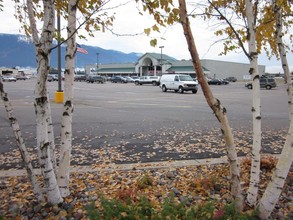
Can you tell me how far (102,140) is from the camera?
Result: 25.5ft

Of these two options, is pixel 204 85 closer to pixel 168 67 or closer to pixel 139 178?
pixel 139 178

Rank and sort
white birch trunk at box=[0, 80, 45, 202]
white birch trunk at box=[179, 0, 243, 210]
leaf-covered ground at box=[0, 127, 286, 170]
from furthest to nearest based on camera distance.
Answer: leaf-covered ground at box=[0, 127, 286, 170] → white birch trunk at box=[0, 80, 45, 202] → white birch trunk at box=[179, 0, 243, 210]

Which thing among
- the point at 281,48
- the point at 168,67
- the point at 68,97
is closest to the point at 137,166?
the point at 68,97

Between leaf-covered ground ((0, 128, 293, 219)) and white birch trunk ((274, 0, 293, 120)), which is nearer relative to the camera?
leaf-covered ground ((0, 128, 293, 219))

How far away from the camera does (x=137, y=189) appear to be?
4.14m

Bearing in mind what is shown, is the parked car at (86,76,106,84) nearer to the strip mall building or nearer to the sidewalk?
the strip mall building

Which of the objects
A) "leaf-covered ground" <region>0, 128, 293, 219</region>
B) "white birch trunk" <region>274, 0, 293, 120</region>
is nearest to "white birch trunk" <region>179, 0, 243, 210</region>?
"leaf-covered ground" <region>0, 128, 293, 219</region>

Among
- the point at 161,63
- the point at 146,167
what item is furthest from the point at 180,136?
the point at 161,63

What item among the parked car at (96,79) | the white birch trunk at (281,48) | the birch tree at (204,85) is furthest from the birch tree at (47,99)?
the parked car at (96,79)

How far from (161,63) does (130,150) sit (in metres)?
74.6

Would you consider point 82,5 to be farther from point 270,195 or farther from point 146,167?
point 270,195

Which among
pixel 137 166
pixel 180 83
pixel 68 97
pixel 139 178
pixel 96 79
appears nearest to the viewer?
pixel 68 97

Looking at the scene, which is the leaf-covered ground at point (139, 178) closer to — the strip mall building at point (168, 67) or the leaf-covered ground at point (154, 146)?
the leaf-covered ground at point (154, 146)

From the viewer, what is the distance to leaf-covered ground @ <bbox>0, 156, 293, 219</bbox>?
142 inches
